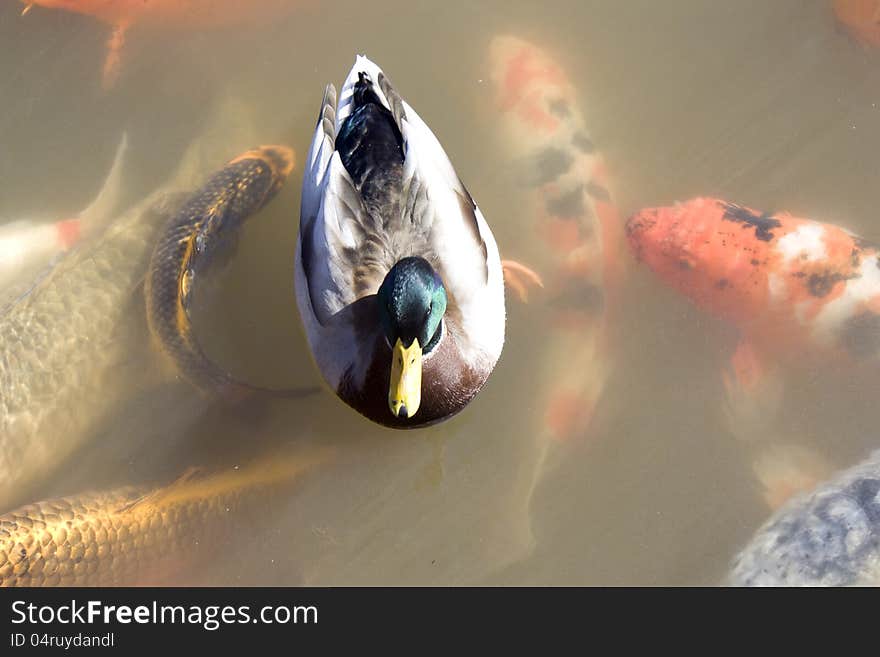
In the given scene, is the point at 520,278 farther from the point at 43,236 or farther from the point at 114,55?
the point at 114,55

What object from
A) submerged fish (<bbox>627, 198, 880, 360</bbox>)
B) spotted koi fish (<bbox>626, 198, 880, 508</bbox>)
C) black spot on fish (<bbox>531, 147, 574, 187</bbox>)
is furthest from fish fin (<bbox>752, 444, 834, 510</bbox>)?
black spot on fish (<bbox>531, 147, 574, 187</bbox>)

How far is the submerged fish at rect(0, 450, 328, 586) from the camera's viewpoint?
3783 millimetres

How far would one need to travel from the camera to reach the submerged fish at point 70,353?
4.19 metres

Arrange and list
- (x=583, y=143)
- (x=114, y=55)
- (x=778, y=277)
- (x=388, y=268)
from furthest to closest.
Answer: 1. (x=114, y=55)
2. (x=583, y=143)
3. (x=778, y=277)
4. (x=388, y=268)

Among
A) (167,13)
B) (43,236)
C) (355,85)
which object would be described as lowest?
(355,85)

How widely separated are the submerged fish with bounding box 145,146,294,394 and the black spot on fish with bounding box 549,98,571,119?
4.36 feet

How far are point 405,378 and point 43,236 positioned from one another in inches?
91.6

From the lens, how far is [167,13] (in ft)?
16.3

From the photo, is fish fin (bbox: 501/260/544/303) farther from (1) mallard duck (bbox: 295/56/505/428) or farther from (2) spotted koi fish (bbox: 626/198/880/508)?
(2) spotted koi fish (bbox: 626/198/880/508)

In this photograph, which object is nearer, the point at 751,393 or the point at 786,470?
the point at 786,470

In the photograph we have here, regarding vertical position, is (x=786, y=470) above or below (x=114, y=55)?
below

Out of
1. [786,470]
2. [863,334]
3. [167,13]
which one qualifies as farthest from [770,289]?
[167,13]
